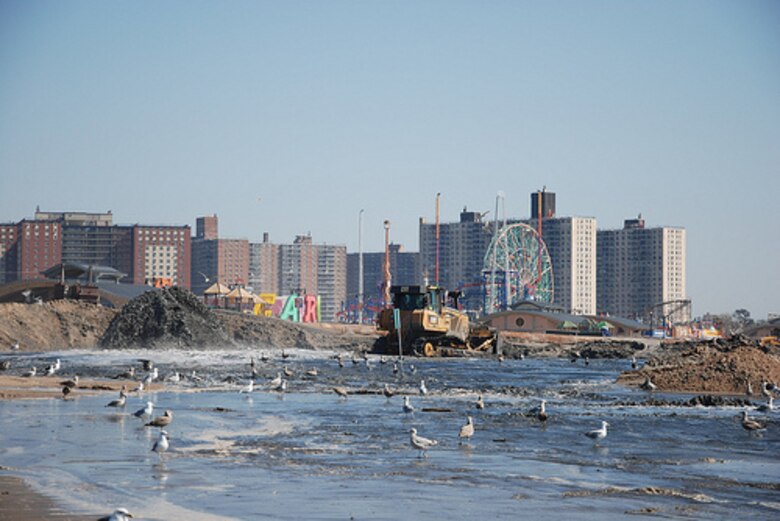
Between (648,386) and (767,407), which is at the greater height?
(767,407)

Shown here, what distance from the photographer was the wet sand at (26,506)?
12.4 meters

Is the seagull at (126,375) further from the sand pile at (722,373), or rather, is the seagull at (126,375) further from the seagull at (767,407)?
the seagull at (767,407)

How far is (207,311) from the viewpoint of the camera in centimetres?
7369

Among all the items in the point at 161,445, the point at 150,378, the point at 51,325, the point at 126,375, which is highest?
the point at 161,445

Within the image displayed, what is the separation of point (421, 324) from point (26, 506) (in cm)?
5364

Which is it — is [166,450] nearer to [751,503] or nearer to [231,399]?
[751,503]

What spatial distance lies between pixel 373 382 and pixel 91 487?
1149 inches

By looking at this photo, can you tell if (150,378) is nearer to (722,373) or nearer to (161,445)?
(161,445)

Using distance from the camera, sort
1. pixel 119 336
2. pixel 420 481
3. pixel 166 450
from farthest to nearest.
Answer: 1. pixel 119 336
2. pixel 166 450
3. pixel 420 481

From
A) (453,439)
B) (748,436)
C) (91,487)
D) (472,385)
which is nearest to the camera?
(91,487)

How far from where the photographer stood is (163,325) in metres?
68.6

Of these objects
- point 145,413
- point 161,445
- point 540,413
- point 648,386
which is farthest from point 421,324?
point 161,445

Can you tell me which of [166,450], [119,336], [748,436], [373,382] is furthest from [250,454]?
[119,336]

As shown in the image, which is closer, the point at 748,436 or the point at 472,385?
the point at 748,436
